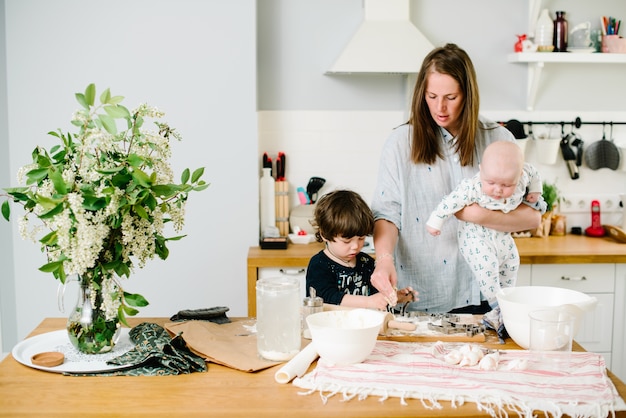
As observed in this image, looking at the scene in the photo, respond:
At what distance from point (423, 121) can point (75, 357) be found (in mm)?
1317

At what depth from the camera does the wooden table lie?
5.01 ft

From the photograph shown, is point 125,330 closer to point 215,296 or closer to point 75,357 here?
point 75,357

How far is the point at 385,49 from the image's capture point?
3.57m

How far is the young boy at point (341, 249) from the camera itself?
236 cm

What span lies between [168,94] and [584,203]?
91.9 inches

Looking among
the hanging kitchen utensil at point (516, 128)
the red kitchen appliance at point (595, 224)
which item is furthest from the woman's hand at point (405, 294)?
the red kitchen appliance at point (595, 224)

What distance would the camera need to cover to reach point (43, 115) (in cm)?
351

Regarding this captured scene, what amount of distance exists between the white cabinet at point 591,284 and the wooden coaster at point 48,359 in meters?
2.37

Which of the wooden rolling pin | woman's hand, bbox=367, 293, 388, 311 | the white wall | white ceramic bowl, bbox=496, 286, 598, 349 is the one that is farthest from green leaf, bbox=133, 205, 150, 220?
the white wall

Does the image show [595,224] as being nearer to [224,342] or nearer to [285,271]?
[285,271]

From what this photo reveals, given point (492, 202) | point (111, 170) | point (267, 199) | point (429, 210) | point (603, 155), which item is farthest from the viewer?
point (603, 155)

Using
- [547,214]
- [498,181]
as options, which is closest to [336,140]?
[547,214]

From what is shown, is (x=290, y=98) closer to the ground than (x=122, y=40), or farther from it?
closer to the ground

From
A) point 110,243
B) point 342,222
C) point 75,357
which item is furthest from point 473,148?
point 75,357
